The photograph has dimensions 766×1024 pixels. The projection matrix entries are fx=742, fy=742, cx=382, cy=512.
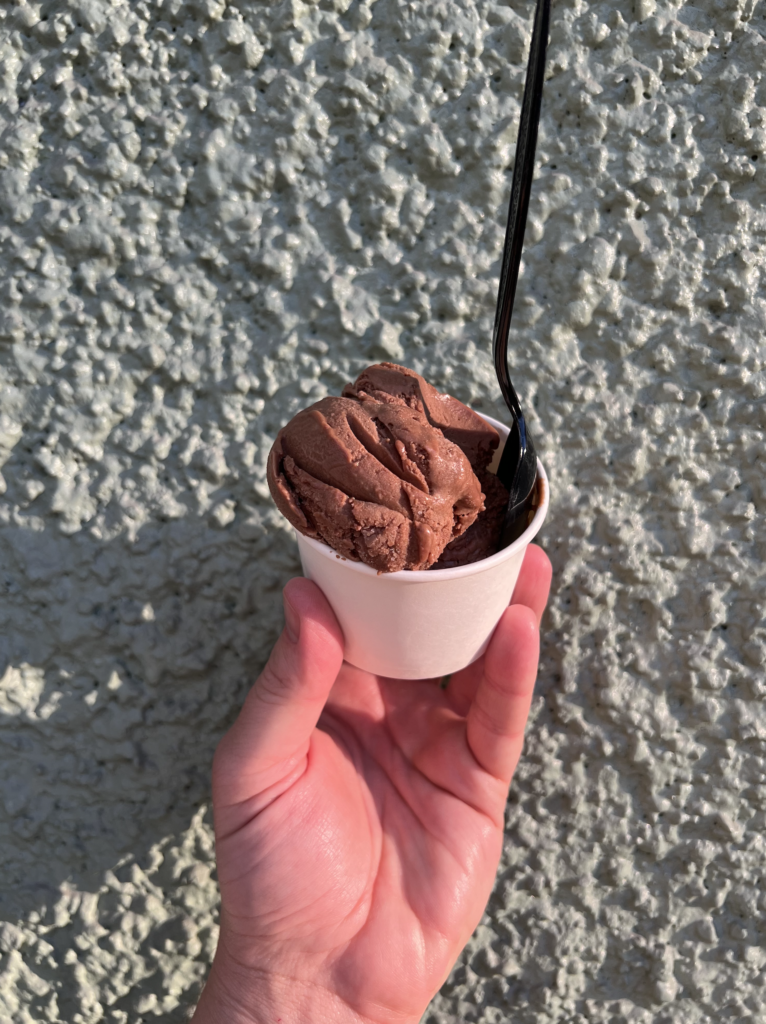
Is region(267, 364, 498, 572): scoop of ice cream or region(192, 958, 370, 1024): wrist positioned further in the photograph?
region(192, 958, 370, 1024): wrist

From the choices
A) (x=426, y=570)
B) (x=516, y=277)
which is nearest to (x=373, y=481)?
(x=426, y=570)

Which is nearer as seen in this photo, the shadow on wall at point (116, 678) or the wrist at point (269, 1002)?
the wrist at point (269, 1002)

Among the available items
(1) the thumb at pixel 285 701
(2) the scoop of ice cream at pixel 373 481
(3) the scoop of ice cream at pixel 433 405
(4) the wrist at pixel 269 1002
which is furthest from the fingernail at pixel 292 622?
(4) the wrist at pixel 269 1002

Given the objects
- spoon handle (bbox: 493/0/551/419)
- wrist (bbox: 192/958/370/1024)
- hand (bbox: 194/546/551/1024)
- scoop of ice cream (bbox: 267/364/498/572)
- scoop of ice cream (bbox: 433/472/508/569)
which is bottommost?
wrist (bbox: 192/958/370/1024)

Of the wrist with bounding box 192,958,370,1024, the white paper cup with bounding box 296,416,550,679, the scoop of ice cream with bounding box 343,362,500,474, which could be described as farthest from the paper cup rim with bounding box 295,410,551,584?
the wrist with bounding box 192,958,370,1024

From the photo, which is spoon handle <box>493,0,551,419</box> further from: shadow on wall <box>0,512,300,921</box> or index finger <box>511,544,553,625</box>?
shadow on wall <box>0,512,300,921</box>

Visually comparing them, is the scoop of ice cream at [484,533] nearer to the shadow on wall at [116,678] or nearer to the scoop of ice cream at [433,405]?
the scoop of ice cream at [433,405]

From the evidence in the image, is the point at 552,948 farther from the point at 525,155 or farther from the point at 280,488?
the point at 525,155

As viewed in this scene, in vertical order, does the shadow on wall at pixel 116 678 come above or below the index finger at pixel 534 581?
below

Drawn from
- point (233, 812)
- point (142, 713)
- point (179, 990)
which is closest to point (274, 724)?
point (233, 812)
